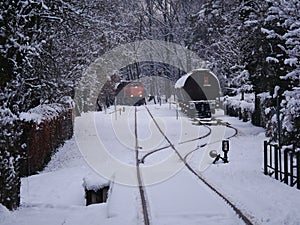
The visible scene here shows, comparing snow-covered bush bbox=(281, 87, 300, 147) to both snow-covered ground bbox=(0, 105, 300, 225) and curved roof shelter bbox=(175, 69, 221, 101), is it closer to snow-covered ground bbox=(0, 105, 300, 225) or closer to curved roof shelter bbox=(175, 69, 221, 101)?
snow-covered ground bbox=(0, 105, 300, 225)

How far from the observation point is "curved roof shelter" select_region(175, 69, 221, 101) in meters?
42.5

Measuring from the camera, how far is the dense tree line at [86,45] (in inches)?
367

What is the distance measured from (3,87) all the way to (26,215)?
2458 mm

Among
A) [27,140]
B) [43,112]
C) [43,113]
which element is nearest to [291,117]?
[27,140]

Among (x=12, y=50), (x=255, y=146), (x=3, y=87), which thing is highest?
(x=12, y=50)

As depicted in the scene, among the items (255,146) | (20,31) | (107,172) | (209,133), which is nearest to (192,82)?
(209,133)

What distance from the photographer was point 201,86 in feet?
140

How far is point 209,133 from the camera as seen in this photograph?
89.6 feet

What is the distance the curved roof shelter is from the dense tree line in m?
1.96

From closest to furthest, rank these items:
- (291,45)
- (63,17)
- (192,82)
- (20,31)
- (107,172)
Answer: (20,31)
(63,17)
(107,172)
(291,45)
(192,82)

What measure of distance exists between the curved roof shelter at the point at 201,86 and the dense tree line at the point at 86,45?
6.43ft

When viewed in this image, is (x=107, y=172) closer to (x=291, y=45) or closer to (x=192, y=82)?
(x=291, y=45)

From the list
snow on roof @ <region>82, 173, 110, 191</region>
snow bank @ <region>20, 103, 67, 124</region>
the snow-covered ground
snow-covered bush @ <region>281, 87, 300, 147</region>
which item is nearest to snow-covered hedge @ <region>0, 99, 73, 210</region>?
snow bank @ <region>20, 103, 67, 124</region>

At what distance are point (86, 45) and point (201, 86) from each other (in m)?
17.7
